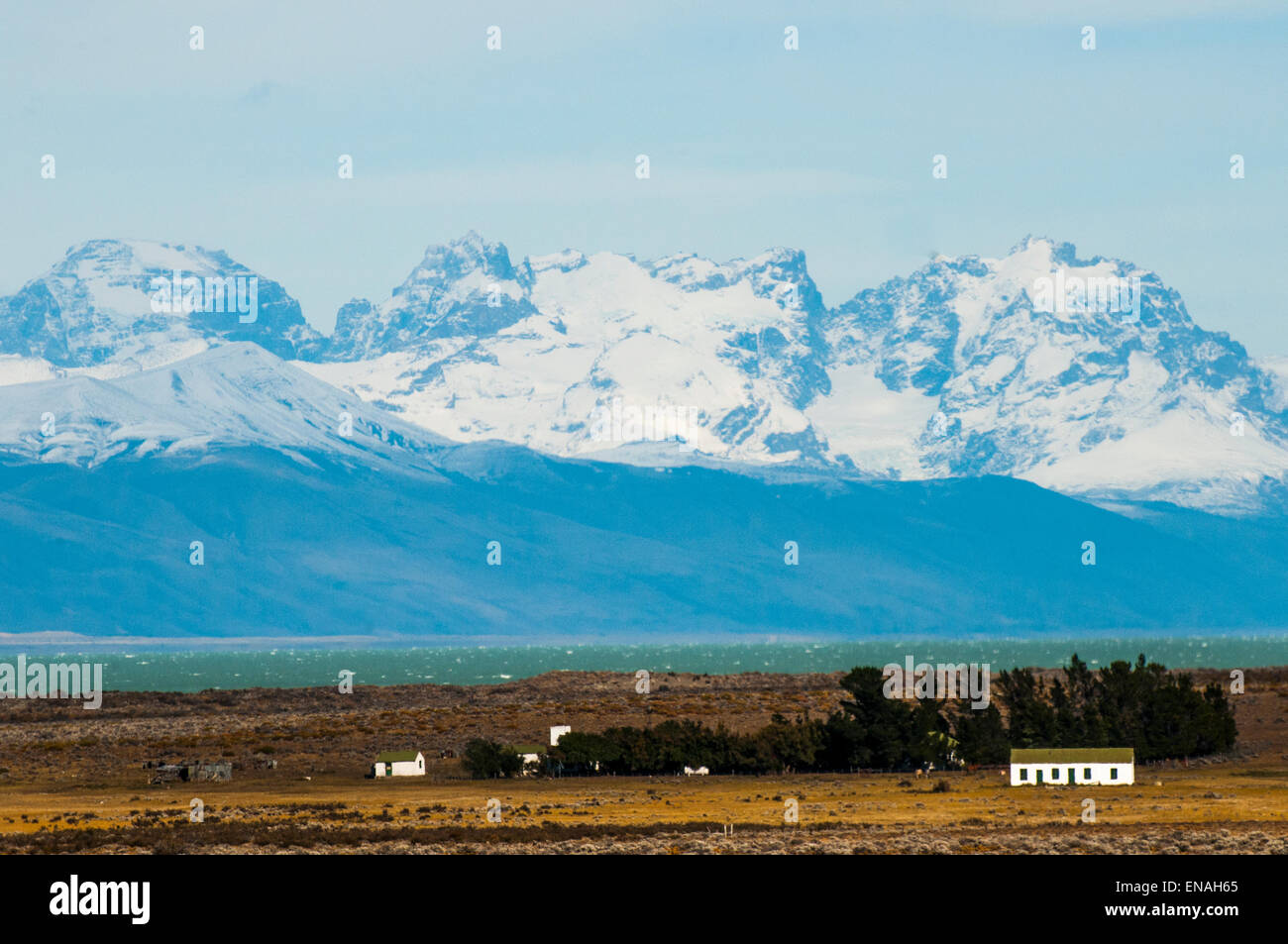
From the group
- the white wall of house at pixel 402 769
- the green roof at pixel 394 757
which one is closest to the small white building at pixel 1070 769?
the white wall of house at pixel 402 769

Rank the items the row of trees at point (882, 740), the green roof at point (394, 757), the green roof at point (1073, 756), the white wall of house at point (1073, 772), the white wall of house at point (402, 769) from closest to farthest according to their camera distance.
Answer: the white wall of house at point (1073, 772)
the green roof at point (1073, 756)
the row of trees at point (882, 740)
the white wall of house at point (402, 769)
the green roof at point (394, 757)

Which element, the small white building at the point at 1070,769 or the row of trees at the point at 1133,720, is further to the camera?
the row of trees at the point at 1133,720

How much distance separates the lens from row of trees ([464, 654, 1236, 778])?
80.6m

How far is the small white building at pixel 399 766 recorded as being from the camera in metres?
82.5

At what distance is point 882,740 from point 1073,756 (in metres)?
10.5

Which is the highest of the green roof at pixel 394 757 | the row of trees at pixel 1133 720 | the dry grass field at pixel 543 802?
the row of trees at pixel 1133 720

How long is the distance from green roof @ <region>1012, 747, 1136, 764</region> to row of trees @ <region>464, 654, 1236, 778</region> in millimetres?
6350

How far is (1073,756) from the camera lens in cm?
7238

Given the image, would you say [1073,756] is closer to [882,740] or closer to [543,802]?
[882,740]

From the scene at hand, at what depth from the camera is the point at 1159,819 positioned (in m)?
57.2

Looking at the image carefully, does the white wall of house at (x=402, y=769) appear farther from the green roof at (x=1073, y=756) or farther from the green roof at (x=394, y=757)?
the green roof at (x=1073, y=756)

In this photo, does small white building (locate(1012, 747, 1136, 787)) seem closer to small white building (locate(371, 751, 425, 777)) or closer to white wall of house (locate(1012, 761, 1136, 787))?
white wall of house (locate(1012, 761, 1136, 787))

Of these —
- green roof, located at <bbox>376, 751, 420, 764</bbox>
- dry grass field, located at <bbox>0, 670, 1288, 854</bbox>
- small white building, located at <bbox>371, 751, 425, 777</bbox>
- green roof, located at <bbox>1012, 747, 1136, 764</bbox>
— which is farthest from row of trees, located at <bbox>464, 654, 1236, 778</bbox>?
green roof, located at <bbox>1012, 747, 1136, 764</bbox>

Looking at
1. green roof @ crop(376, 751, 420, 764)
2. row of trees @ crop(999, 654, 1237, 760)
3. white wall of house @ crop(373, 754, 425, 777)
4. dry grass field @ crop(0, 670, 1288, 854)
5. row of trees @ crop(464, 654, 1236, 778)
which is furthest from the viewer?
green roof @ crop(376, 751, 420, 764)
